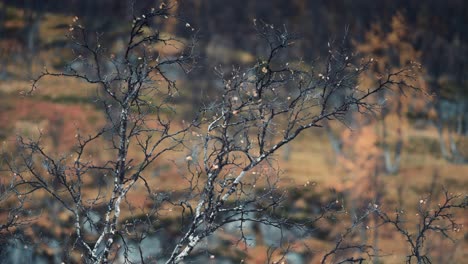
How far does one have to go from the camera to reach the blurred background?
44719 mm

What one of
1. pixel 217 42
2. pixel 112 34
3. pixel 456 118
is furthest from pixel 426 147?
pixel 112 34

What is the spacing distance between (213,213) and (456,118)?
143 ft

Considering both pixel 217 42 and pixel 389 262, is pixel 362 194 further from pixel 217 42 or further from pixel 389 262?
pixel 217 42

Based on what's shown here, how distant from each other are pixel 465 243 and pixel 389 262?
6.07 m

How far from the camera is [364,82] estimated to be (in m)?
47.0

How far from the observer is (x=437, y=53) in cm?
5762

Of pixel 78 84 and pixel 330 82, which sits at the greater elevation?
pixel 78 84

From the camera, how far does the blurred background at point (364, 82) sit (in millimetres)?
44719

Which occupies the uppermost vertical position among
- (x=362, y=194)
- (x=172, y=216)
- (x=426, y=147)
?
(x=426, y=147)

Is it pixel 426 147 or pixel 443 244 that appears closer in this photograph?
pixel 443 244

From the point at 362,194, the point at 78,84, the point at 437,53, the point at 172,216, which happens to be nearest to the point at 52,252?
the point at 172,216

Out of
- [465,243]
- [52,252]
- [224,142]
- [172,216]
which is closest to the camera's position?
[224,142]

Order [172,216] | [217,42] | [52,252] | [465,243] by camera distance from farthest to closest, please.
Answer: [217,42], [465,243], [172,216], [52,252]

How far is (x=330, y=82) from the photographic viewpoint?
13555 mm
